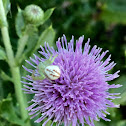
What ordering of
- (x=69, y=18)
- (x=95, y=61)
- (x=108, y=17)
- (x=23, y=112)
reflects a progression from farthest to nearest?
(x=108, y=17) < (x=69, y=18) < (x=23, y=112) < (x=95, y=61)

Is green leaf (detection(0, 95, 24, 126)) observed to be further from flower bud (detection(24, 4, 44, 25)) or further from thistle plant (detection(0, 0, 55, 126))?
flower bud (detection(24, 4, 44, 25))

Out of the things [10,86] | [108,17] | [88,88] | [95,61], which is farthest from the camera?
[108,17]

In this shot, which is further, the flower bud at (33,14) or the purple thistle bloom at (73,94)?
the flower bud at (33,14)

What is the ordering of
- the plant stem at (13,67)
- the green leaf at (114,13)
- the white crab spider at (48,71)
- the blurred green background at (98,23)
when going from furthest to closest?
the green leaf at (114,13)
the blurred green background at (98,23)
the plant stem at (13,67)
the white crab spider at (48,71)

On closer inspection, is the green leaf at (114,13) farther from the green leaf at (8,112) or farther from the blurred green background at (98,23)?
the green leaf at (8,112)

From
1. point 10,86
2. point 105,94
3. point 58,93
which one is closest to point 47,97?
point 58,93

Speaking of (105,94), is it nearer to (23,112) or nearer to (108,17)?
(23,112)

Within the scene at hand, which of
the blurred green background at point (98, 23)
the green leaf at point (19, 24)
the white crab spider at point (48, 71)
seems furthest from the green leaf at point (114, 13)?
the white crab spider at point (48, 71)

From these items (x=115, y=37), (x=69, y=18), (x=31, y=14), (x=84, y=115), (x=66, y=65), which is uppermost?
(x=69, y=18)
